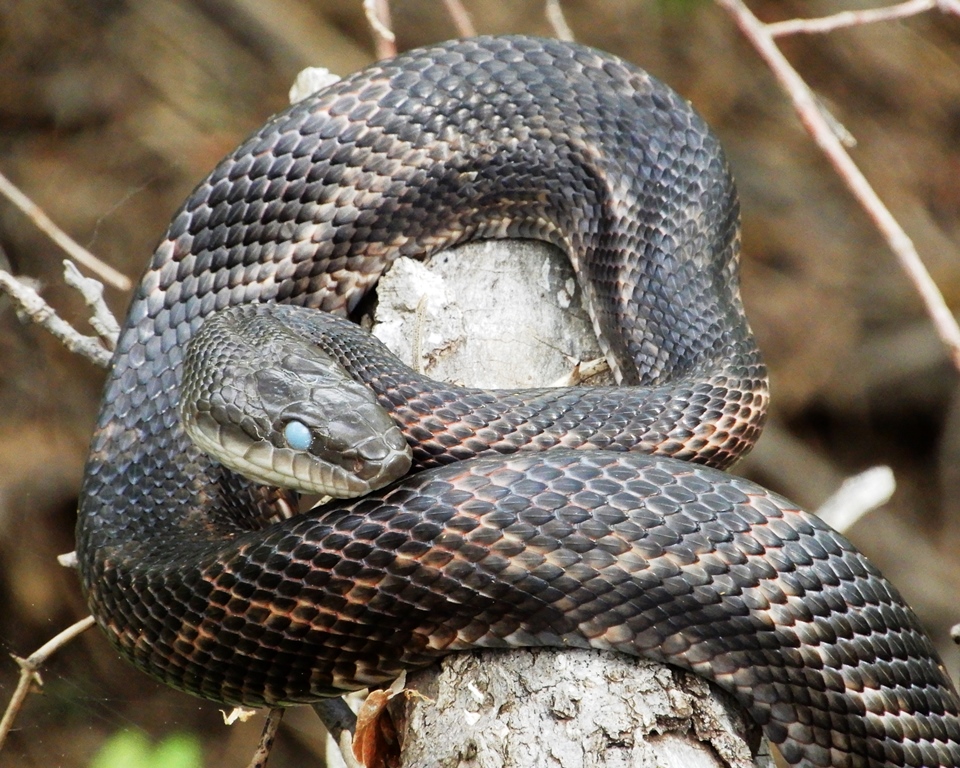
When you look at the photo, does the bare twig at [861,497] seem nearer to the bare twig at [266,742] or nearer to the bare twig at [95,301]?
the bare twig at [266,742]

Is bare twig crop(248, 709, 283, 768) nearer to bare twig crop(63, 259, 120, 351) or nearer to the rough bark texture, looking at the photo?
the rough bark texture

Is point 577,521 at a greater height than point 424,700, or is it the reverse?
point 577,521

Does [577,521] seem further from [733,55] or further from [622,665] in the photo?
[733,55]

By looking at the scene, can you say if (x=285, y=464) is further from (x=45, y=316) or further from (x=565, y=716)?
(x=565, y=716)

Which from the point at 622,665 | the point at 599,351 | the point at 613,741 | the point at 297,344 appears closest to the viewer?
the point at 613,741

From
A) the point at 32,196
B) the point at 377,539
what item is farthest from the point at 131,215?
the point at 377,539

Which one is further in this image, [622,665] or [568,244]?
[568,244]

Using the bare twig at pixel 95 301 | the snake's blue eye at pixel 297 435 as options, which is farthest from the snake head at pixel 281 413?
the bare twig at pixel 95 301
